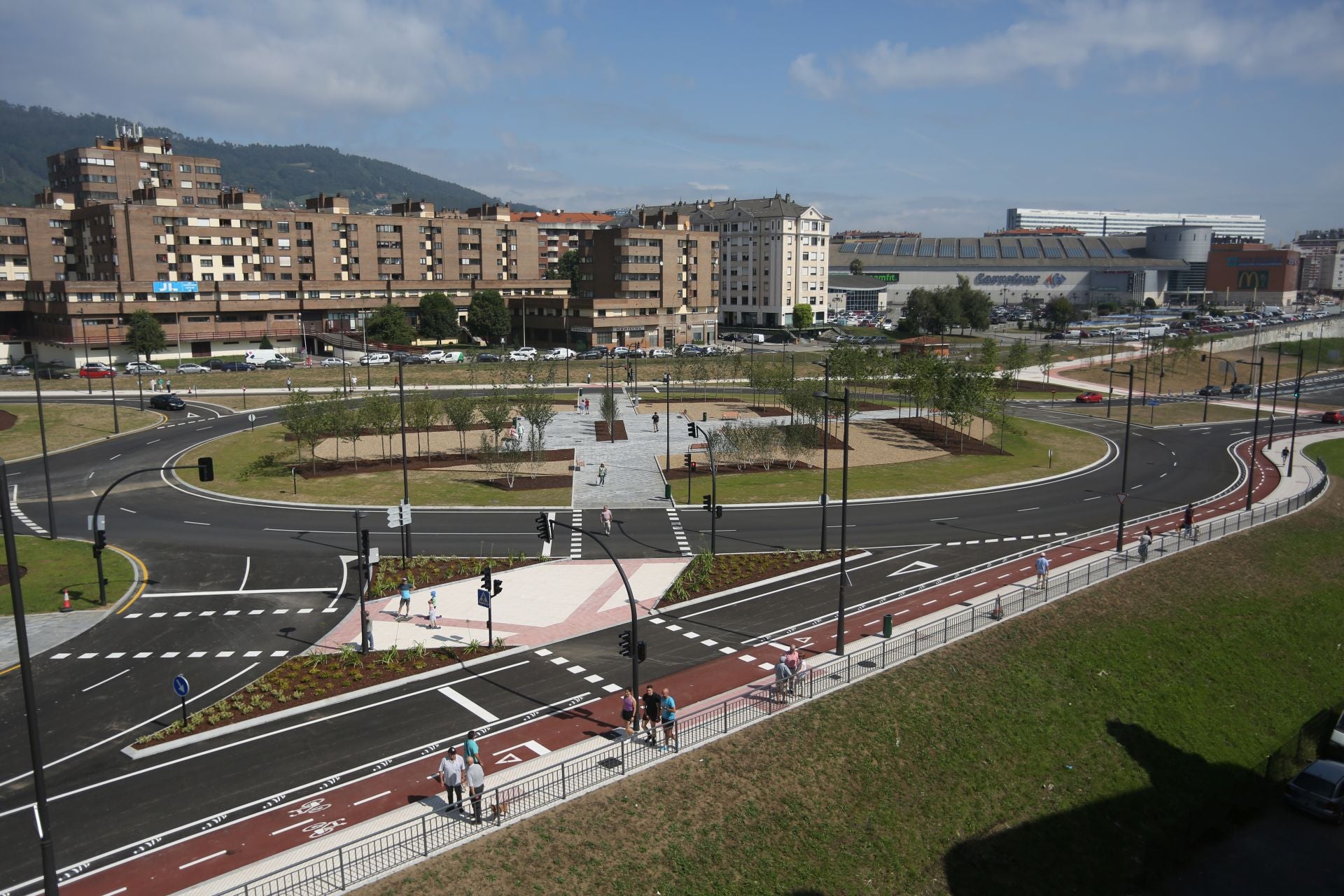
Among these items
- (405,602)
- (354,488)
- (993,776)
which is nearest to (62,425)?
(354,488)

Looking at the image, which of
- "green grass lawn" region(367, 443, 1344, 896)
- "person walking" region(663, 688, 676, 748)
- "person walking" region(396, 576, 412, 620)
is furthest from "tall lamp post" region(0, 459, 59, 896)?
"person walking" region(396, 576, 412, 620)

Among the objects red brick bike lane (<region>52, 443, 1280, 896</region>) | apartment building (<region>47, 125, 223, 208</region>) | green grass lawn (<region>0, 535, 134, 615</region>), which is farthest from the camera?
apartment building (<region>47, 125, 223, 208</region>)

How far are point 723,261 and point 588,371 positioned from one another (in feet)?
199

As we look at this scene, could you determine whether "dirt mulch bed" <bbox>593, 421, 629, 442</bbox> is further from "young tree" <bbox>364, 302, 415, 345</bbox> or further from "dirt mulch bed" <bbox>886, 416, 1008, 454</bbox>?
"young tree" <bbox>364, 302, 415, 345</bbox>

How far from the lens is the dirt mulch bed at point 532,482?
49750mm

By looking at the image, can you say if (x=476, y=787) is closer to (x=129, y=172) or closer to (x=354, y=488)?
(x=354, y=488)

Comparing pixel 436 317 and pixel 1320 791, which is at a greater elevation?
pixel 436 317

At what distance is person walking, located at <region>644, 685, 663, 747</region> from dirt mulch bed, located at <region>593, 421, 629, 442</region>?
4086 cm

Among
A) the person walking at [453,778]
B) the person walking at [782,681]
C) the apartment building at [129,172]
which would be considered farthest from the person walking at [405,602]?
the apartment building at [129,172]

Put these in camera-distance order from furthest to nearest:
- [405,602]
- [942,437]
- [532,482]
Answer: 1. [942,437]
2. [532,482]
3. [405,602]

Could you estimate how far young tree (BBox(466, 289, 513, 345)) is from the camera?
117312mm

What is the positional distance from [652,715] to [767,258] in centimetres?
12927

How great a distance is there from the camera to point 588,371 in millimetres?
98688

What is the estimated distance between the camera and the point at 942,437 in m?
65.4
